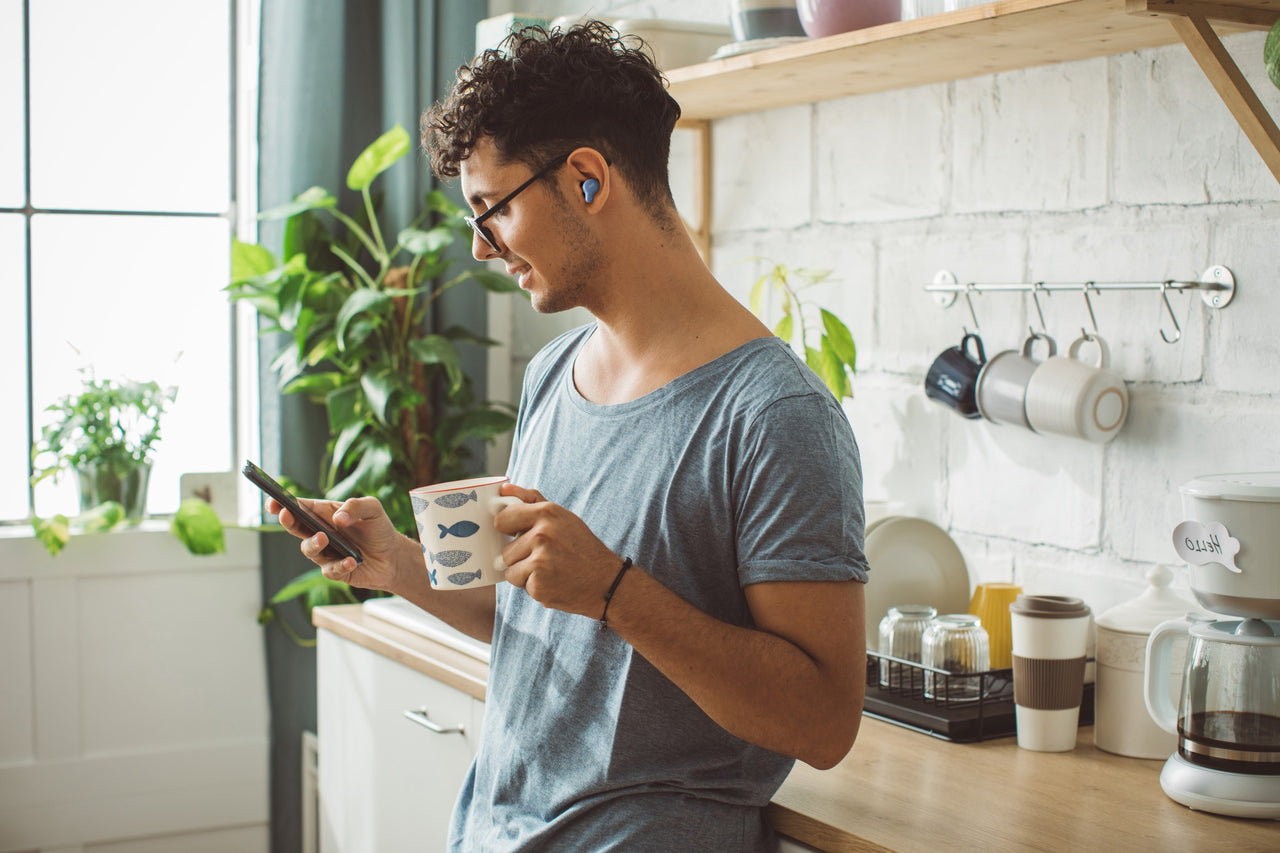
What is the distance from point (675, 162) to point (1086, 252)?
37.8 inches

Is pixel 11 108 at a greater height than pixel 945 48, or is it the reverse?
pixel 11 108

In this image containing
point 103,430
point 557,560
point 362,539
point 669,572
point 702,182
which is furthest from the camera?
point 103,430

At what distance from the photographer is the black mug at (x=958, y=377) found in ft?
5.61

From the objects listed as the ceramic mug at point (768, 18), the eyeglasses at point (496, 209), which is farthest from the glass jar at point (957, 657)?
the ceramic mug at point (768, 18)

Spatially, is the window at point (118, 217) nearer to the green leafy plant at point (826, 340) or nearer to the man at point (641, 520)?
the green leafy plant at point (826, 340)

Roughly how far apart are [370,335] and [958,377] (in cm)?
135

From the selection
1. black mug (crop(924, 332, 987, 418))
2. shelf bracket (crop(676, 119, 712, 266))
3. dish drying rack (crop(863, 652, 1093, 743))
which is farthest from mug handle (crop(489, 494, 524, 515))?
shelf bracket (crop(676, 119, 712, 266))

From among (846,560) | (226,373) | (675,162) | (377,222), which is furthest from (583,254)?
(226,373)

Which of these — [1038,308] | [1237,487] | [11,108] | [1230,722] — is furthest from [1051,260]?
[11,108]

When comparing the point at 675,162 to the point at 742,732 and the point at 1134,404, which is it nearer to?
the point at 1134,404

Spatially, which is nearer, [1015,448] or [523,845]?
[523,845]

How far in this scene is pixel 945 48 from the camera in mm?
1515

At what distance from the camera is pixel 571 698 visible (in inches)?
47.2

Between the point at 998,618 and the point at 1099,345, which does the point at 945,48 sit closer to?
the point at 1099,345
